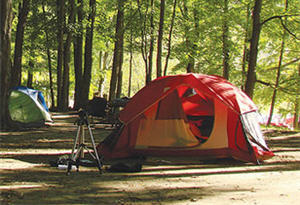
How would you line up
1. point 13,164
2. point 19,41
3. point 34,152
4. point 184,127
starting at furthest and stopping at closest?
point 19,41 < point 184,127 < point 34,152 < point 13,164

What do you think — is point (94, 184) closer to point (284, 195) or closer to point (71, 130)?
point (284, 195)

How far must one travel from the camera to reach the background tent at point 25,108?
11852 mm

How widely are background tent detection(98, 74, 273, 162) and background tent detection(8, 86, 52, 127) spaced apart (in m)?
5.05

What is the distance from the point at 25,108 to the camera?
12.1 m

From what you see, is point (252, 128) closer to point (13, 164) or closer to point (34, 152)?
point (34, 152)

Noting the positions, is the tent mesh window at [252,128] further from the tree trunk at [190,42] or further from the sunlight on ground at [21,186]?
the tree trunk at [190,42]

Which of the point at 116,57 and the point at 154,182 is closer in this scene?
the point at 154,182

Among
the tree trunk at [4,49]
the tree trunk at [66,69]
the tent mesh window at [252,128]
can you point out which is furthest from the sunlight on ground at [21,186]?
the tree trunk at [66,69]

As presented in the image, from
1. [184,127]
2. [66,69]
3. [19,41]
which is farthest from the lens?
[66,69]

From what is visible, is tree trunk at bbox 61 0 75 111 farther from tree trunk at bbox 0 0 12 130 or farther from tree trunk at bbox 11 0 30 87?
tree trunk at bbox 0 0 12 130

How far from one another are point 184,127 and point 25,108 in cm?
599

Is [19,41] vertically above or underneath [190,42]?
underneath

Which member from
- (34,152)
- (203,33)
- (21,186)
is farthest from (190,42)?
(21,186)

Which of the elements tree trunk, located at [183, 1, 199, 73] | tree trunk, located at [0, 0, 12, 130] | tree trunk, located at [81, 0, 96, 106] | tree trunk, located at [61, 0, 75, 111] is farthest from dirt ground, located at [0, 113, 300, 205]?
tree trunk, located at [183, 1, 199, 73]
